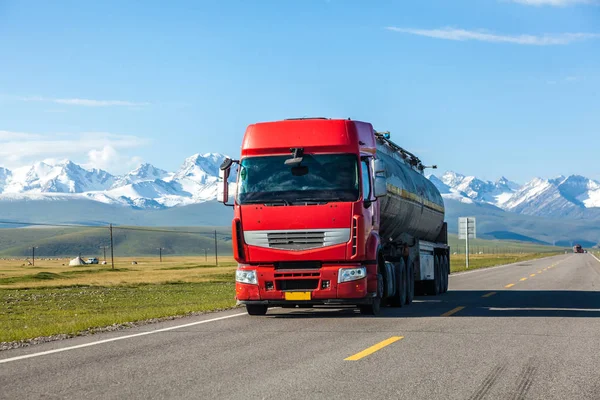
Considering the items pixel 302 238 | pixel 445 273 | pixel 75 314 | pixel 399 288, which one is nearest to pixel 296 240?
pixel 302 238

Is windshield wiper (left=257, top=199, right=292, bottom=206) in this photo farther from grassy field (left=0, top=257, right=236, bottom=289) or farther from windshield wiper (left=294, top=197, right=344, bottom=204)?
grassy field (left=0, top=257, right=236, bottom=289)

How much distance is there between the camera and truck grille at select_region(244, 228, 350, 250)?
15836 mm

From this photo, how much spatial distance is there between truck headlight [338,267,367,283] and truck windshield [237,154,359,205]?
4.30 ft

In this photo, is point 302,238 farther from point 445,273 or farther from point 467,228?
point 467,228

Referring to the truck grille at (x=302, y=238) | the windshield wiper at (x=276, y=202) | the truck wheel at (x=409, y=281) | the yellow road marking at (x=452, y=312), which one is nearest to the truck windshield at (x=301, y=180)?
the windshield wiper at (x=276, y=202)

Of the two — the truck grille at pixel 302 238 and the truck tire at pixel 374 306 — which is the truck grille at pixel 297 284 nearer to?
the truck grille at pixel 302 238

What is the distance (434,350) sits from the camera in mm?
11414

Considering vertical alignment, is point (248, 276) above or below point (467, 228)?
below

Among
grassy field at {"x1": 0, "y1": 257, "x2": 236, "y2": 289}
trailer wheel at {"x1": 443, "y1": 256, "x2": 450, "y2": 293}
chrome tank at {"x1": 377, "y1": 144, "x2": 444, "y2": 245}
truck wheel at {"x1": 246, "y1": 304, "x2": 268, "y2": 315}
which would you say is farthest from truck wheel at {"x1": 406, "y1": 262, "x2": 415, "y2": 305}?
grassy field at {"x1": 0, "y1": 257, "x2": 236, "y2": 289}

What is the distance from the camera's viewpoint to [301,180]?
1622cm

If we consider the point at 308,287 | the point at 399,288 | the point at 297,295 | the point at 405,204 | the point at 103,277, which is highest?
the point at 405,204

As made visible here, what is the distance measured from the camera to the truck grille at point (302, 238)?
15.8m

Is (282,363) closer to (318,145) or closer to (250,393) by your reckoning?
(250,393)

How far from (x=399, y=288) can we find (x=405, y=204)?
2.77m
